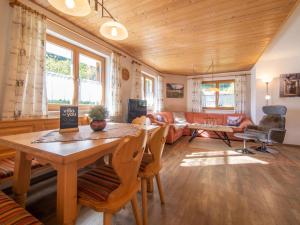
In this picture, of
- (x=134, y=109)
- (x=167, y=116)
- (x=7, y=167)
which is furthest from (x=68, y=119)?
(x=167, y=116)

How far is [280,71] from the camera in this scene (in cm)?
406

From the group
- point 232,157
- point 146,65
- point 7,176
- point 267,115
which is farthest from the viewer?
point 146,65

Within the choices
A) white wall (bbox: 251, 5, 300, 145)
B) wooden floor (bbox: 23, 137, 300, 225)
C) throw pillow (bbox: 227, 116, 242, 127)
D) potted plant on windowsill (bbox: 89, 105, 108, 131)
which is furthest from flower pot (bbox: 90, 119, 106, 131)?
throw pillow (bbox: 227, 116, 242, 127)

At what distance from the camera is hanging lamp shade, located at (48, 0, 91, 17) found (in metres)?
1.16

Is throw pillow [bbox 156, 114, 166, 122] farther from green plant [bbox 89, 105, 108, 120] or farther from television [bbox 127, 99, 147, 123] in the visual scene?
green plant [bbox 89, 105, 108, 120]

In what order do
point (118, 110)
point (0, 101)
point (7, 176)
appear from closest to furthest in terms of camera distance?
point (7, 176), point (0, 101), point (118, 110)

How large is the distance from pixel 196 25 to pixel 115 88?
2.04 metres

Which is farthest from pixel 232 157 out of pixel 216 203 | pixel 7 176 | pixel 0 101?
pixel 0 101

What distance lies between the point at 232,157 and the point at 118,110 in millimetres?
2673

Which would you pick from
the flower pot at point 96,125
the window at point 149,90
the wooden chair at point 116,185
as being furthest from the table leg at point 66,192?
the window at point 149,90

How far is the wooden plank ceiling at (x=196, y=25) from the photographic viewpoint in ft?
6.80

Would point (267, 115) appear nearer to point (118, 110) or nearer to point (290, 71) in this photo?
point (290, 71)

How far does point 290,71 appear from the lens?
12.9 feet

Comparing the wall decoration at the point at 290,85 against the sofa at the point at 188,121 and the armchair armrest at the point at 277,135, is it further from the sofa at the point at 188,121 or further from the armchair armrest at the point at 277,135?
the armchair armrest at the point at 277,135
